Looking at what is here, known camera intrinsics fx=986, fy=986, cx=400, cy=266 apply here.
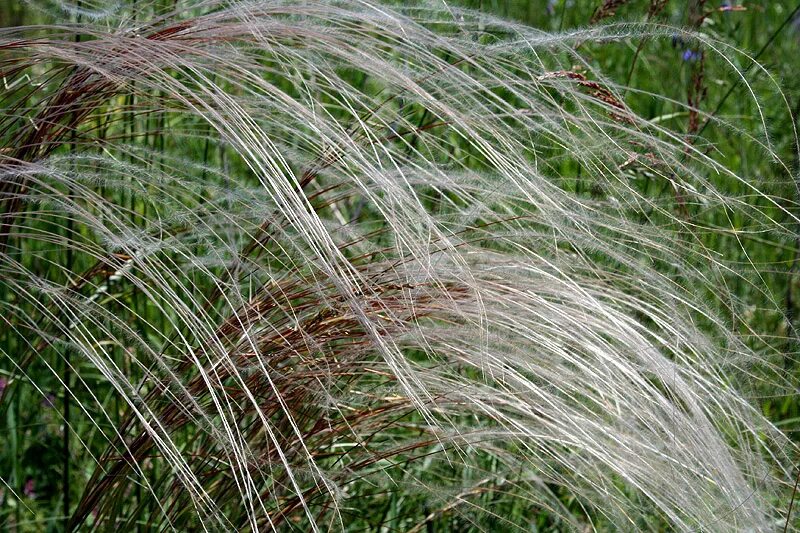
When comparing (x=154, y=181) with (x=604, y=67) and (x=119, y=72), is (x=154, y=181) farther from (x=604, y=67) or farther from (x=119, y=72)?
(x=604, y=67)

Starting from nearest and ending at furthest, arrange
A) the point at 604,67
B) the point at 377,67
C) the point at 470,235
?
1. the point at 377,67
2. the point at 470,235
3. the point at 604,67

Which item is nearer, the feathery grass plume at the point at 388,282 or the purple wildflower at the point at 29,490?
the feathery grass plume at the point at 388,282

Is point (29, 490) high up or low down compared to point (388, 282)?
down

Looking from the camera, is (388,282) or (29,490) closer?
(388,282)

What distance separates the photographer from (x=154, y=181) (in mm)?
1340

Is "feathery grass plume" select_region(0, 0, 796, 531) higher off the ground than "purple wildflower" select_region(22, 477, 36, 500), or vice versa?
"feathery grass plume" select_region(0, 0, 796, 531)

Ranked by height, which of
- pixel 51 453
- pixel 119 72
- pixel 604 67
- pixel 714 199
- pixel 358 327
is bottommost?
pixel 51 453

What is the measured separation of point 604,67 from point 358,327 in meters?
2.64

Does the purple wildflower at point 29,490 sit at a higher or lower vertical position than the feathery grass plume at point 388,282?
lower

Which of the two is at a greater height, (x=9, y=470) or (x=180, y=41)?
(x=180, y=41)

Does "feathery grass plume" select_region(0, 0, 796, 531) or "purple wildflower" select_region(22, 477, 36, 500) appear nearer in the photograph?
"feathery grass plume" select_region(0, 0, 796, 531)

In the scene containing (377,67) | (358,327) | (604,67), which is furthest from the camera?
(604,67)

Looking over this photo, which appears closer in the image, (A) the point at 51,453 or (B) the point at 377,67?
(B) the point at 377,67

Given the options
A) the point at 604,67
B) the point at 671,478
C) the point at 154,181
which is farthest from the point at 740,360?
the point at 604,67
